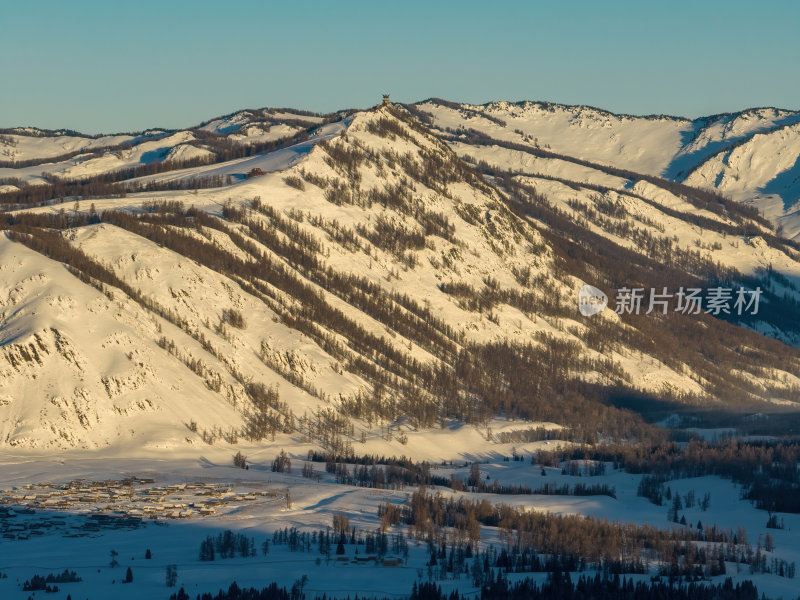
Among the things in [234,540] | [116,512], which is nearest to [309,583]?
[234,540]

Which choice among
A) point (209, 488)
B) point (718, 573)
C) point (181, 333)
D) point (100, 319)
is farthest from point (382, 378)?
point (718, 573)

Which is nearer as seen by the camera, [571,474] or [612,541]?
[612,541]

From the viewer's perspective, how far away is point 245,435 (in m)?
162

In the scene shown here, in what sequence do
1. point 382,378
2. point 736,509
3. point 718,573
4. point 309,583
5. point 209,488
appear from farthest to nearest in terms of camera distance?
point 382,378, point 736,509, point 209,488, point 718,573, point 309,583

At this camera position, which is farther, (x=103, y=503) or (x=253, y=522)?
(x=103, y=503)

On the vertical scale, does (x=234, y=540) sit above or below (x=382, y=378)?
below

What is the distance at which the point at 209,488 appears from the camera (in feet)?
412

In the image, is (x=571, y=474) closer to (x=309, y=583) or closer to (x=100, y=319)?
(x=100, y=319)

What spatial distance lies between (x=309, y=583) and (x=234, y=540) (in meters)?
13.5

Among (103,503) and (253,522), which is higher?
(103,503)

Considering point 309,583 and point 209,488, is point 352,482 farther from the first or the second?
point 309,583

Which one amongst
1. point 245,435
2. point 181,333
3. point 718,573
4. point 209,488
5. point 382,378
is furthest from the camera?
point 382,378

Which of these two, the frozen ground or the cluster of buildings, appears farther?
the cluster of buildings

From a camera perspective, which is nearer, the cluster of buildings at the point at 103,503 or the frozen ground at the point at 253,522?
the frozen ground at the point at 253,522
